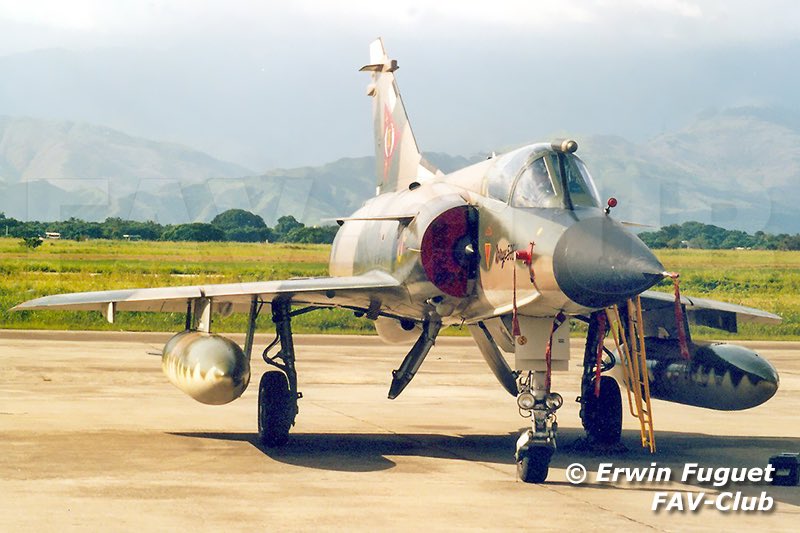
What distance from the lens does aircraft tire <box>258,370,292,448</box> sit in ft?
42.1

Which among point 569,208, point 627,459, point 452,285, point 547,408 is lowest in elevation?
point 627,459

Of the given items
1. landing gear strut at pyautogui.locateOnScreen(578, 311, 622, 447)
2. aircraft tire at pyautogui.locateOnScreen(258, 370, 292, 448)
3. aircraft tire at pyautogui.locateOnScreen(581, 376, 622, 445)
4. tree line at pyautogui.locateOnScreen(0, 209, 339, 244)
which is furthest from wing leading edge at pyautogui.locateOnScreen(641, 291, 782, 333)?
tree line at pyautogui.locateOnScreen(0, 209, 339, 244)

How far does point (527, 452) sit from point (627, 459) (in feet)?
7.82

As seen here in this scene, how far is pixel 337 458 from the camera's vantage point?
12.1 meters

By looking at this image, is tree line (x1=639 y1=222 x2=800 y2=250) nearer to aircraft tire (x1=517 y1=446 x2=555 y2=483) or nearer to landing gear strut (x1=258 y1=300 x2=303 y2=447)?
landing gear strut (x1=258 y1=300 x2=303 y2=447)

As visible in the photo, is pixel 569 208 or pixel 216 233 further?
pixel 216 233

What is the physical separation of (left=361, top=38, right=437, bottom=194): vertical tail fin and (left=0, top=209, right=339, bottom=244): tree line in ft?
120

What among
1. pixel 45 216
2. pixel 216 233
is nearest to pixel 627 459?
pixel 45 216

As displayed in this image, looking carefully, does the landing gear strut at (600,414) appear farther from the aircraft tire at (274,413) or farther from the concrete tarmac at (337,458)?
the aircraft tire at (274,413)

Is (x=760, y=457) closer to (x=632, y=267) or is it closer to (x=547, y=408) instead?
(x=547, y=408)

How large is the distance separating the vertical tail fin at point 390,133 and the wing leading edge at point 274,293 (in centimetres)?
258

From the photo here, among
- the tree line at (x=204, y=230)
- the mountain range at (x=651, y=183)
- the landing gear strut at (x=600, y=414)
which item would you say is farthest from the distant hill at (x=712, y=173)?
the tree line at (x=204, y=230)

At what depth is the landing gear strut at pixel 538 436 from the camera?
10.5 metres

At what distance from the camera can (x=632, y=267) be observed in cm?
936
